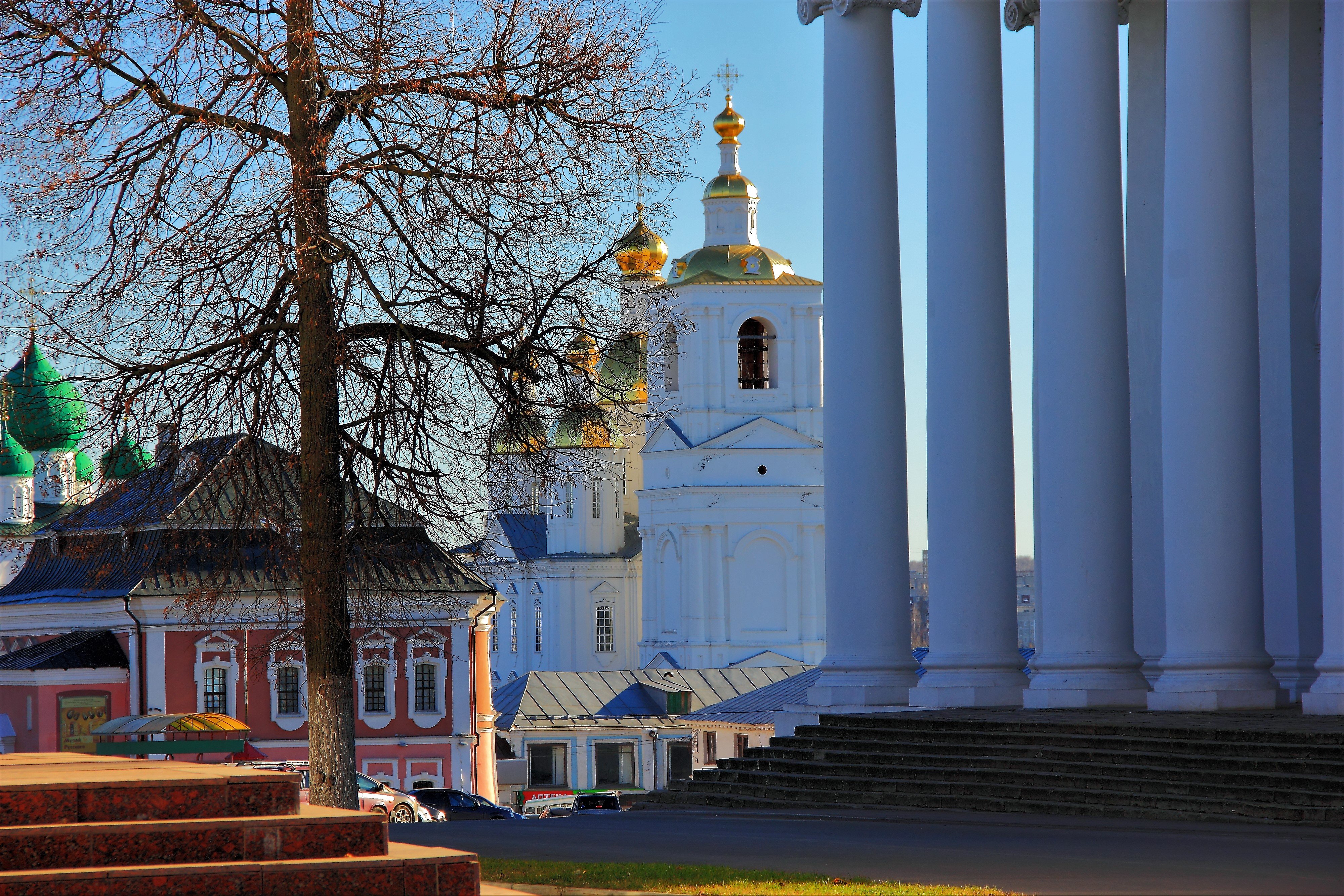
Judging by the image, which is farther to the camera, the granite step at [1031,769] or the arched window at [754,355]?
the arched window at [754,355]

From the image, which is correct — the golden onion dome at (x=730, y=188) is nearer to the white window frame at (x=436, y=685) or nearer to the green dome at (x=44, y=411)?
the white window frame at (x=436, y=685)

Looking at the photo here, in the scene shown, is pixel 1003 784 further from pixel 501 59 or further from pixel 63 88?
pixel 63 88

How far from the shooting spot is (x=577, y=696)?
9669 centimetres

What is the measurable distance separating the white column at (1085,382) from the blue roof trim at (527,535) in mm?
102380

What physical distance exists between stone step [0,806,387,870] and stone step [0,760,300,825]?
105 millimetres

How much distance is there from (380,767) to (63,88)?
2030 inches

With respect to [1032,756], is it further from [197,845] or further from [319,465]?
[197,845]

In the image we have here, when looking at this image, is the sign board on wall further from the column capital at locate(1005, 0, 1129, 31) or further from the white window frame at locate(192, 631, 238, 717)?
the column capital at locate(1005, 0, 1129, 31)

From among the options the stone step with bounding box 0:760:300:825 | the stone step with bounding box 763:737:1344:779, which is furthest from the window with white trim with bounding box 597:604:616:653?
the stone step with bounding box 0:760:300:825

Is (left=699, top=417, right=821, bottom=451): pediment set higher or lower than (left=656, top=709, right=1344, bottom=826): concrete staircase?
higher

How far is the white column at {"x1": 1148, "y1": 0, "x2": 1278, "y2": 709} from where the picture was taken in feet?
71.2

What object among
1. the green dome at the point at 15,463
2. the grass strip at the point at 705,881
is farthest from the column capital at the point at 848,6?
the green dome at the point at 15,463

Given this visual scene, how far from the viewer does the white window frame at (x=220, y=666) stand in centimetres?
6356

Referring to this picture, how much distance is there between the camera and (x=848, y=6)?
86.8 ft
